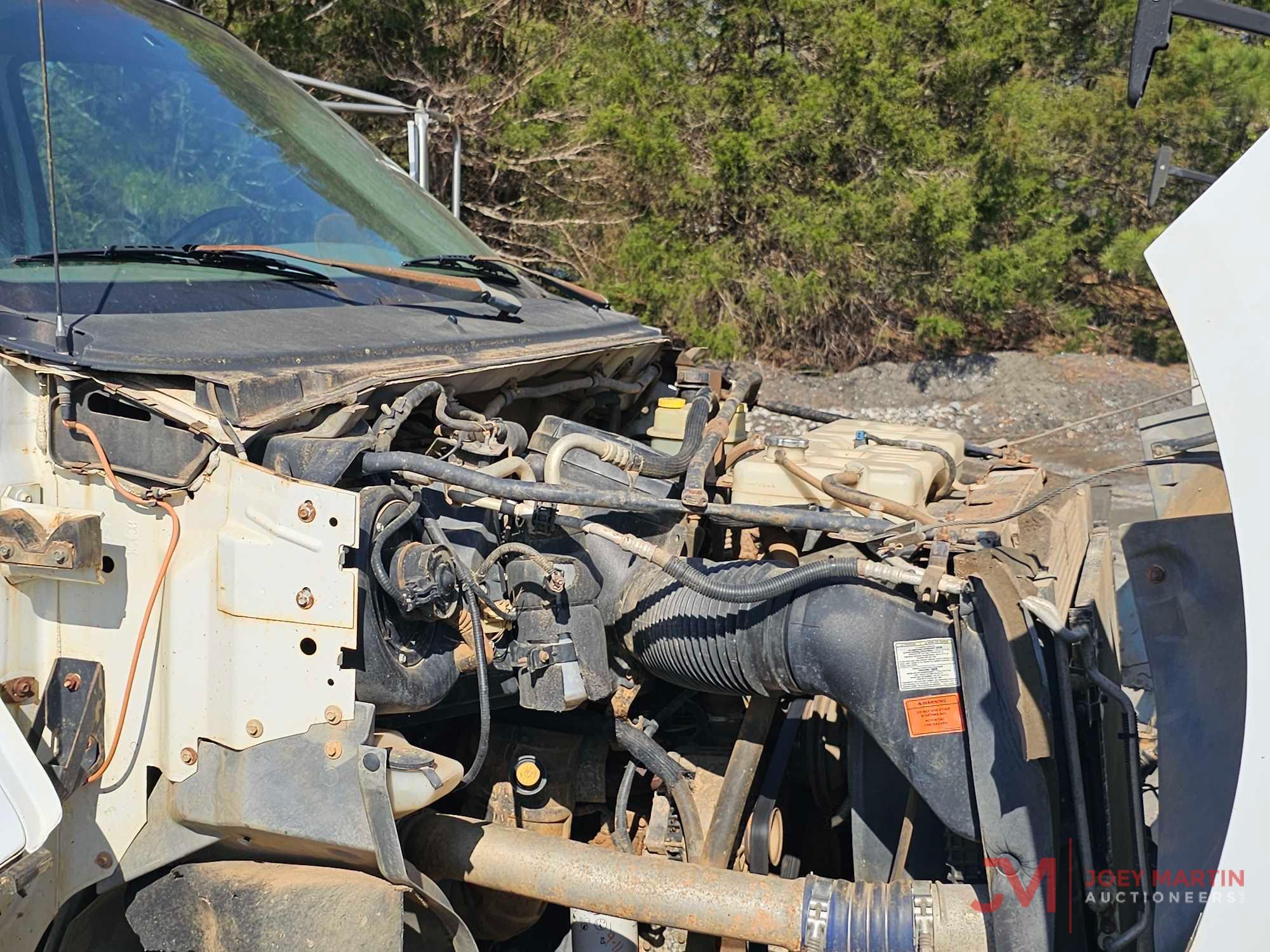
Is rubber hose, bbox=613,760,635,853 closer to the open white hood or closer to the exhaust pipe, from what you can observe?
the exhaust pipe

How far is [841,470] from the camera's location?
2965mm

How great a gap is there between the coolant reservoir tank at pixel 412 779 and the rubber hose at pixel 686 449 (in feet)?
A: 3.08

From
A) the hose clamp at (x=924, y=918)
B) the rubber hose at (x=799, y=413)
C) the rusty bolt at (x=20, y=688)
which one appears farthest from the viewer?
the rubber hose at (x=799, y=413)

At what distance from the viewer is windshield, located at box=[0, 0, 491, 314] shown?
244 cm

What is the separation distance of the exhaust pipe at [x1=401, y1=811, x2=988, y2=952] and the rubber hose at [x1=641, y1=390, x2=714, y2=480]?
900mm

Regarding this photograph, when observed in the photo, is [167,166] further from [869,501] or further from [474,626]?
[869,501]

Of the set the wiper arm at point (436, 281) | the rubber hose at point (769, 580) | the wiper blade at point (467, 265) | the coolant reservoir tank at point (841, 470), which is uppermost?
the wiper blade at point (467, 265)

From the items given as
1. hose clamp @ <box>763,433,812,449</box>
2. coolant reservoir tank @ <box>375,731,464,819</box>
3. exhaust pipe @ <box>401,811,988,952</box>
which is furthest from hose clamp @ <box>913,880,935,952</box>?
hose clamp @ <box>763,433,812,449</box>

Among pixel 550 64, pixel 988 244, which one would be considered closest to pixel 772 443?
pixel 550 64

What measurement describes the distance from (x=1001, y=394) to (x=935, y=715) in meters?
9.93

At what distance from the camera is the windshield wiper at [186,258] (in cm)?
236

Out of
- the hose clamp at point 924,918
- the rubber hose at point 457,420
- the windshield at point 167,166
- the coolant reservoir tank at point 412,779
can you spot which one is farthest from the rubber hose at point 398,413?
the hose clamp at point 924,918

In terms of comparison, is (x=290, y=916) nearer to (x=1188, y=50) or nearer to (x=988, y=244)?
(x=988, y=244)

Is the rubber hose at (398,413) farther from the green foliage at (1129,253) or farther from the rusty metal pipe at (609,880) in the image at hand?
the green foliage at (1129,253)
